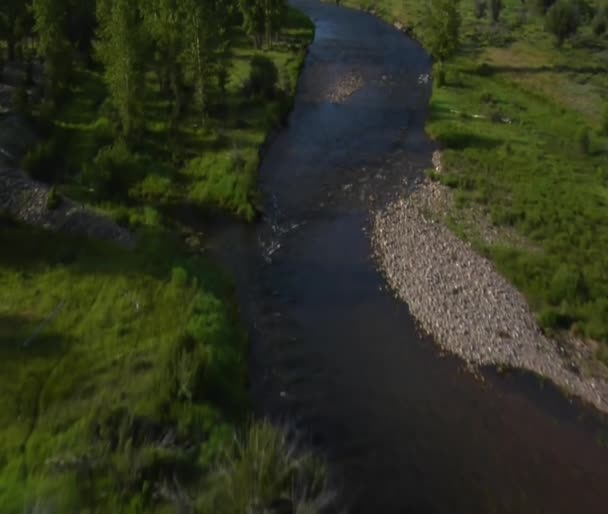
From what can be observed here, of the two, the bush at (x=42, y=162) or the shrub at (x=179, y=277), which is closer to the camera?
the shrub at (x=179, y=277)

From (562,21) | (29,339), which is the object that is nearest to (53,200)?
(29,339)

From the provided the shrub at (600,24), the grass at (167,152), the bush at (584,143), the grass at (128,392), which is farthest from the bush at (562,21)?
the grass at (128,392)

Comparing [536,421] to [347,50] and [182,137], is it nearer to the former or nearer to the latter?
[182,137]

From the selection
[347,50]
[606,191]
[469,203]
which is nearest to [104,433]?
[469,203]

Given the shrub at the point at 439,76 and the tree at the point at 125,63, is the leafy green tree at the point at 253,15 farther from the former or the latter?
the tree at the point at 125,63

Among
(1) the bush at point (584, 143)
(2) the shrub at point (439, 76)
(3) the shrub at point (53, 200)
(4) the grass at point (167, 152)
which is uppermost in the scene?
(3) the shrub at point (53, 200)

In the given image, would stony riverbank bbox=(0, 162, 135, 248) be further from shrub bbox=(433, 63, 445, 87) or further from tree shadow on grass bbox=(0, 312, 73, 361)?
shrub bbox=(433, 63, 445, 87)
